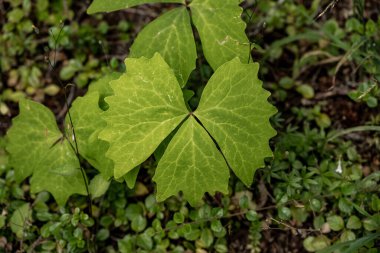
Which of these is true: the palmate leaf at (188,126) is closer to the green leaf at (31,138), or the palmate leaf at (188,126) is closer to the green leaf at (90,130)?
the green leaf at (90,130)

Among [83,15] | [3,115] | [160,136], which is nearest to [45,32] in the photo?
[83,15]

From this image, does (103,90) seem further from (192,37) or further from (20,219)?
(20,219)

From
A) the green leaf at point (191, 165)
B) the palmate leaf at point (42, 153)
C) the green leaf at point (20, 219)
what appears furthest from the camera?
the green leaf at point (20, 219)

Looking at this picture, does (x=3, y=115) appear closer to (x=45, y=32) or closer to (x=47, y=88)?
(x=47, y=88)

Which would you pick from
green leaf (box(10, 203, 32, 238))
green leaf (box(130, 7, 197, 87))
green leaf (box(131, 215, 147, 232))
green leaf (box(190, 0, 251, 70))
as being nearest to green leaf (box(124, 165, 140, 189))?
green leaf (box(131, 215, 147, 232))

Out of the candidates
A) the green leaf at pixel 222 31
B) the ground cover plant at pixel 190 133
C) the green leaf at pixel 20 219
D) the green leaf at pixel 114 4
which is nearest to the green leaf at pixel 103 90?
the ground cover plant at pixel 190 133

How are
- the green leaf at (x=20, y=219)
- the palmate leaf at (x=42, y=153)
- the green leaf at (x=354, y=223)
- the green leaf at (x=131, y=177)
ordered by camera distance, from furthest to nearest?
the green leaf at (x=20, y=219)
the palmate leaf at (x=42, y=153)
the green leaf at (x=354, y=223)
the green leaf at (x=131, y=177)

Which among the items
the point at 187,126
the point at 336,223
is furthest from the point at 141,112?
the point at 336,223
